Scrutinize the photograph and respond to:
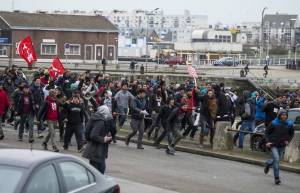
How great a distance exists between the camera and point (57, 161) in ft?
27.5

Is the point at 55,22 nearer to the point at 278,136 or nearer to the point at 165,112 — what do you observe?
the point at 165,112

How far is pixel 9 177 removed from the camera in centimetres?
783

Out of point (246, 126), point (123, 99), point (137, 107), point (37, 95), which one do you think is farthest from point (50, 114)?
point (246, 126)

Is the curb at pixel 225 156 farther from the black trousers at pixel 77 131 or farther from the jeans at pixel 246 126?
the black trousers at pixel 77 131

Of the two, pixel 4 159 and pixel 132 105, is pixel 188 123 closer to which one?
pixel 132 105

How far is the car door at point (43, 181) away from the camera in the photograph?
7855mm

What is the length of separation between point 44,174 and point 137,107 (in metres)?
14.6

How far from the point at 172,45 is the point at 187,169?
144124 mm

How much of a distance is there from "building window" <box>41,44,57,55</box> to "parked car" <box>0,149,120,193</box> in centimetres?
8410

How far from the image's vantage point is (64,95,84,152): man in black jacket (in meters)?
20.0

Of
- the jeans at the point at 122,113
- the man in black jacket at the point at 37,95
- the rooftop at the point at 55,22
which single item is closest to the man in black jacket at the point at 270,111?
the jeans at the point at 122,113

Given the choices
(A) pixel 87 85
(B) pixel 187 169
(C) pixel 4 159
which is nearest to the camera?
(C) pixel 4 159

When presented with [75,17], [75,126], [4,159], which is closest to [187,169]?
[75,126]

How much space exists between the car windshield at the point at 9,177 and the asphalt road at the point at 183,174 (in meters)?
6.84
